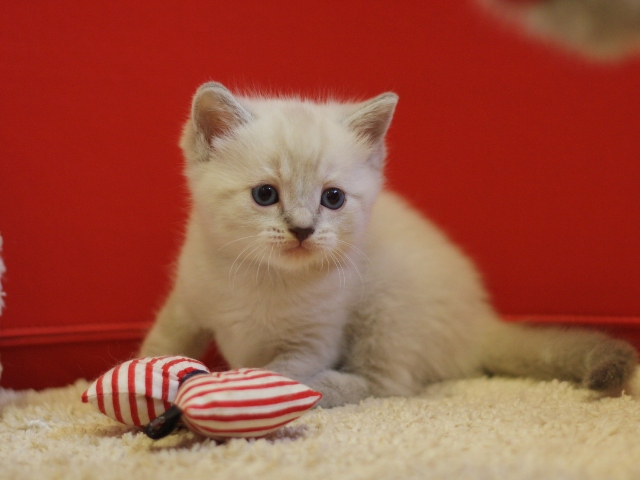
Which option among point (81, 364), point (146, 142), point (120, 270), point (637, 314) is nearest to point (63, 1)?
point (146, 142)

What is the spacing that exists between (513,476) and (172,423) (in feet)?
1.73

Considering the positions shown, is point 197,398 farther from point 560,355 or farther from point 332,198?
point 560,355

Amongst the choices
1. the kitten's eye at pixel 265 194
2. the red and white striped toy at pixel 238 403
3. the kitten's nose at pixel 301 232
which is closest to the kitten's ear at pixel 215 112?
the kitten's eye at pixel 265 194

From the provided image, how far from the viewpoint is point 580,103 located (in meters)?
1.86

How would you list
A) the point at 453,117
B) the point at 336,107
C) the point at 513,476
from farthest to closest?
the point at 453,117 → the point at 336,107 → the point at 513,476

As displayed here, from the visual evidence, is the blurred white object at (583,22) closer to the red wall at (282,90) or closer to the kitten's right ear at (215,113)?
the kitten's right ear at (215,113)

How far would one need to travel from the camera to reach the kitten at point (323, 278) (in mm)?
1300

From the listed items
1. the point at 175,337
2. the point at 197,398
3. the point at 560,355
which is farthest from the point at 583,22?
the point at 175,337

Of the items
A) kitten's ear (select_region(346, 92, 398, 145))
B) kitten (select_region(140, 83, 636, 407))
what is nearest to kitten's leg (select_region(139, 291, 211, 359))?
kitten (select_region(140, 83, 636, 407))

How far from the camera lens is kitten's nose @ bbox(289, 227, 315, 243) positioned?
124 centimetres

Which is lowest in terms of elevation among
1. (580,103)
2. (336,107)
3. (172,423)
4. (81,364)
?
(81,364)

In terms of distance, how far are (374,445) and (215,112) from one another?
0.80m

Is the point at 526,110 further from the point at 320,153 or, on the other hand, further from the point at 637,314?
the point at 320,153

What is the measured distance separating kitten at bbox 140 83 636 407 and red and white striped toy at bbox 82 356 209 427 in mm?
352
